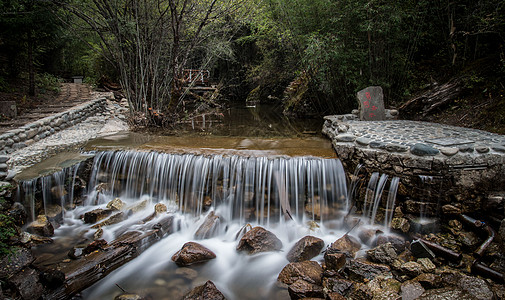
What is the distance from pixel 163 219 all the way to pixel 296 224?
8.47ft

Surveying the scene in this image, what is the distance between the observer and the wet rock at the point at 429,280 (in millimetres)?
3400

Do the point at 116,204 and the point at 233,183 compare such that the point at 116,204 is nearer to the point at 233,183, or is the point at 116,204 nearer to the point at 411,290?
the point at 233,183

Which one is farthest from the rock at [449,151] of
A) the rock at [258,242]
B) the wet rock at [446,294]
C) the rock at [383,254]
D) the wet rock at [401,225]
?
the rock at [258,242]

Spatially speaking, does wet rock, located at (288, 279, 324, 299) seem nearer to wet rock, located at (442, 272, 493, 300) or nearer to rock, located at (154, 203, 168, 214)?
wet rock, located at (442, 272, 493, 300)

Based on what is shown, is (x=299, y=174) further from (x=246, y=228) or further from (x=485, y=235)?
(x=485, y=235)

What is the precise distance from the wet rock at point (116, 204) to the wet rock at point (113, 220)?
1.13 ft

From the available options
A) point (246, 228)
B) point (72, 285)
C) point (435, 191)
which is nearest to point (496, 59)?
point (435, 191)

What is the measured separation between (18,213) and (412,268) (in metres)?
6.30

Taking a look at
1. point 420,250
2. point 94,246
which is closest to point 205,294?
point 94,246

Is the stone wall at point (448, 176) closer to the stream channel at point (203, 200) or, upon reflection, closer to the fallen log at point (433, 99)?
the stream channel at point (203, 200)

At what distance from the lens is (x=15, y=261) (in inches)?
152

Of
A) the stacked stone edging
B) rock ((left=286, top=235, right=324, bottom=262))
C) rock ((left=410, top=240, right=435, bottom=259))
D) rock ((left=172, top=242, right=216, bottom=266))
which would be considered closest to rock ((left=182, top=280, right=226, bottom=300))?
rock ((left=172, top=242, right=216, bottom=266))

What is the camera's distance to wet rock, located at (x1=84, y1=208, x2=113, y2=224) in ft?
17.9

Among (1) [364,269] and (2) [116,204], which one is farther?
(2) [116,204]
